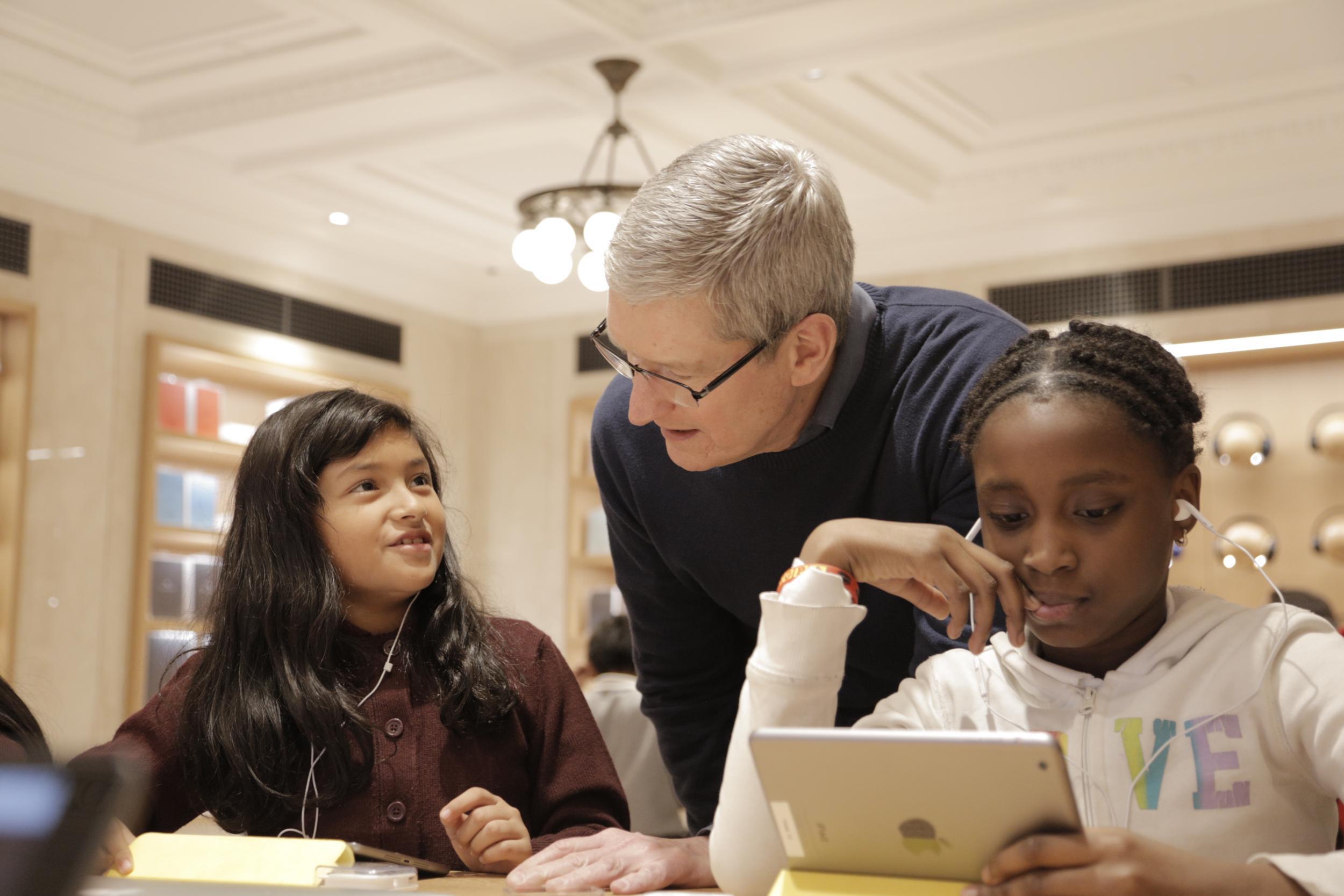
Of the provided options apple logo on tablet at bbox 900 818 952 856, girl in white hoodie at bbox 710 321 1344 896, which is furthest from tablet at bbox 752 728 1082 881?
girl in white hoodie at bbox 710 321 1344 896

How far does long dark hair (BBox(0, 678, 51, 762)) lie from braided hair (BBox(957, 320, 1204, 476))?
3.29ft

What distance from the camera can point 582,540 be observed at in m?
8.12

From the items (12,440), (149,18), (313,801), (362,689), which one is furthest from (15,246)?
(313,801)

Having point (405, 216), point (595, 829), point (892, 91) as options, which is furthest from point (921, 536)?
point (405, 216)

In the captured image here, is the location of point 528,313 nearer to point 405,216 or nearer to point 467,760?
point 405,216

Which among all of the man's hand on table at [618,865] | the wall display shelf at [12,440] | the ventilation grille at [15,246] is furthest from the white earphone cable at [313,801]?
the ventilation grille at [15,246]

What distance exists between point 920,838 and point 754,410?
0.76 m

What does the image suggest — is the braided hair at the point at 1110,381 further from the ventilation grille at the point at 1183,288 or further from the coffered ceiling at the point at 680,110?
the ventilation grille at the point at 1183,288

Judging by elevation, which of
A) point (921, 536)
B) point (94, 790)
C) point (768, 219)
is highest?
point (768, 219)

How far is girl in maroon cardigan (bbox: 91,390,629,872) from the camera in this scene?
5.03 ft

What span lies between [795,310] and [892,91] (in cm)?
423

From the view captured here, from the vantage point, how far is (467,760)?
5.28 feet

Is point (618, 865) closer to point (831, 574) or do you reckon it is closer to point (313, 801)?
point (831, 574)

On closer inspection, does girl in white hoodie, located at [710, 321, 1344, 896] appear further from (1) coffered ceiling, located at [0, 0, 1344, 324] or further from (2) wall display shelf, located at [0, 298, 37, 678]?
(2) wall display shelf, located at [0, 298, 37, 678]
